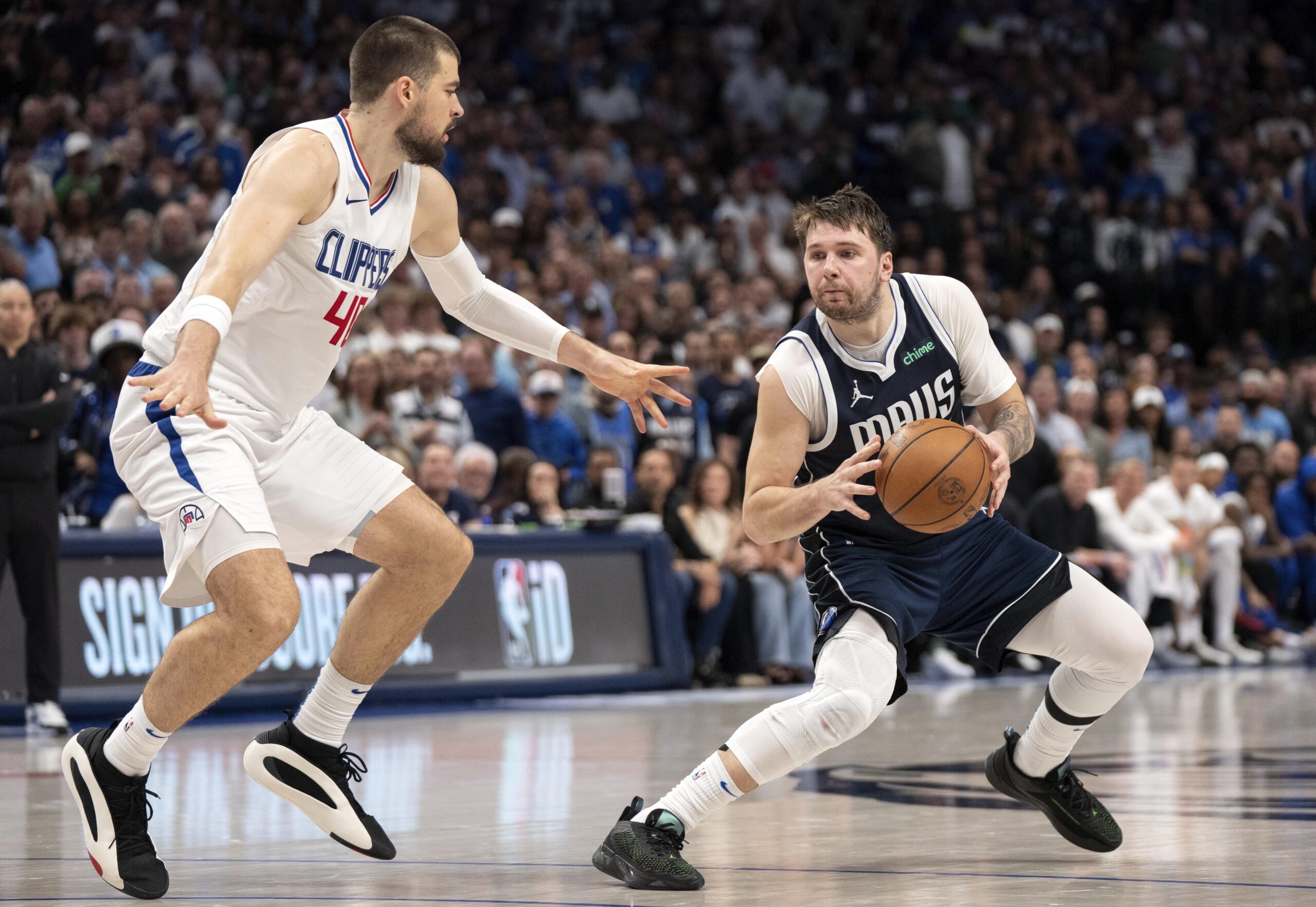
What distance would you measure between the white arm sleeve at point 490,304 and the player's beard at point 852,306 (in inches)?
35.3

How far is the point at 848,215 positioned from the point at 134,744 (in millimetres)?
2514

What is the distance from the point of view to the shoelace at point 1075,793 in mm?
5176

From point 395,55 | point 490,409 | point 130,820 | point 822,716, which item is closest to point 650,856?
point 822,716

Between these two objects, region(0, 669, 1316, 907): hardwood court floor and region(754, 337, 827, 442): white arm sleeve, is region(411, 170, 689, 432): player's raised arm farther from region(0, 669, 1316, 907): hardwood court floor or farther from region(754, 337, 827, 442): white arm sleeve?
region(0, 669, 1316, 907): hardwood court floor

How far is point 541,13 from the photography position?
20297 mm

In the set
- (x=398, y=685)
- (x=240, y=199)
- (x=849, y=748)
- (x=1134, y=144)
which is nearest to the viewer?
(x=240, y=199)

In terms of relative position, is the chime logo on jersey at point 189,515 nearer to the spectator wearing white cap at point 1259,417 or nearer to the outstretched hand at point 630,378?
the outstretched hand at point 630,378

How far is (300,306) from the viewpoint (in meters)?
4.91

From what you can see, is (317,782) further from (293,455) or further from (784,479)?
(784,479)

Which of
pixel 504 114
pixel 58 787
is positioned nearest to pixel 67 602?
pixel 58 787

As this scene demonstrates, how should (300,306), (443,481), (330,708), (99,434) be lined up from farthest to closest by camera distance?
(443,481) < (99,434) < (330,708) < (300,306)

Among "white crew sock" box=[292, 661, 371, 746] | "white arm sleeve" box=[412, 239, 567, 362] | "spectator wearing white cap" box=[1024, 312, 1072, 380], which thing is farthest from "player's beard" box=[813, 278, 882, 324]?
"spectator wearing white cap" box=[1024, 312, 1072, 380]

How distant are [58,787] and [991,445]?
420cm

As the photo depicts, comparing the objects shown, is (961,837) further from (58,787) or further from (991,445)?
(58,787)
